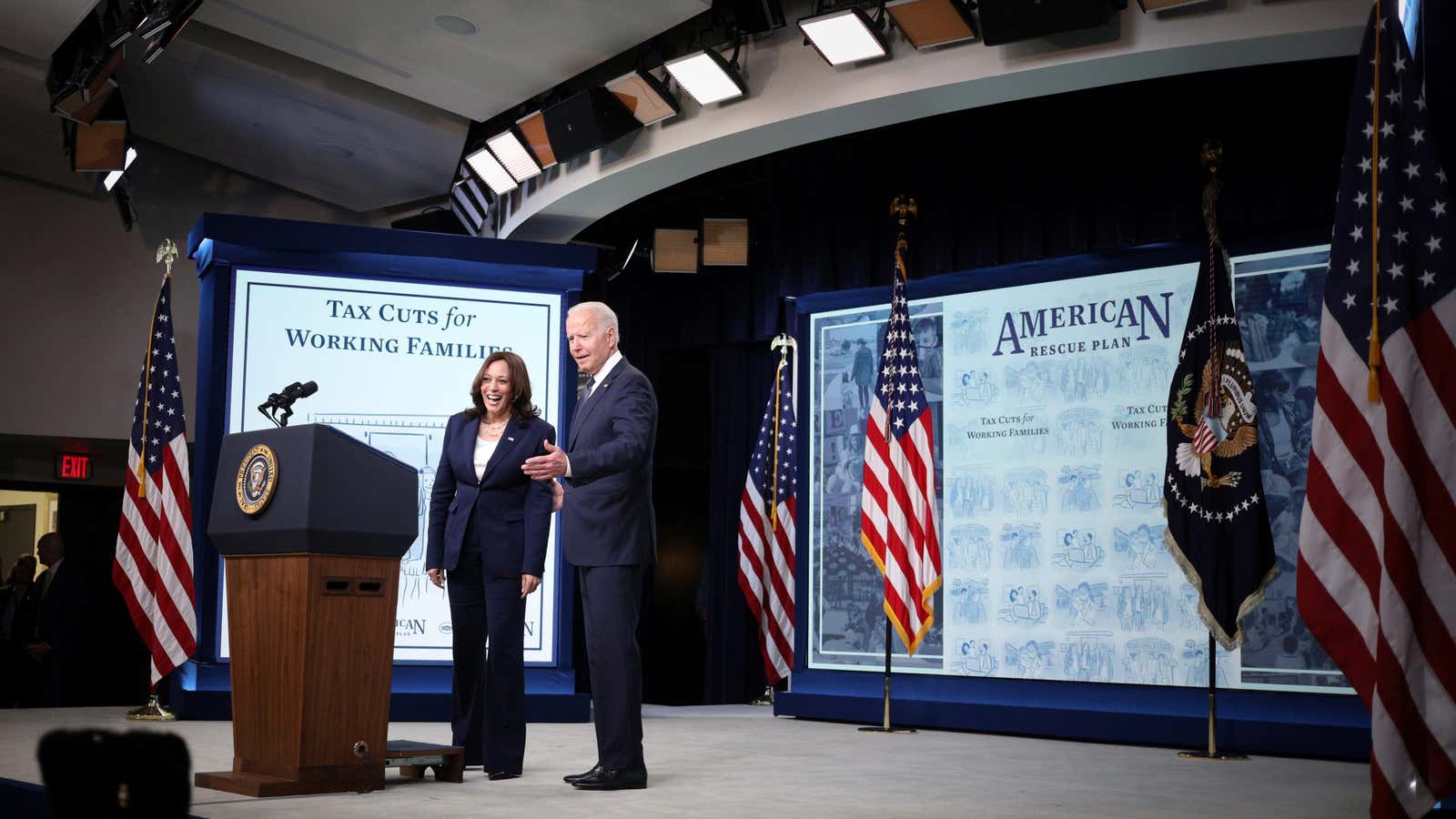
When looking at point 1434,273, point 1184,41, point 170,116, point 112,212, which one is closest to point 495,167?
point 170,116

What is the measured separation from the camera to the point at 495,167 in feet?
27.3

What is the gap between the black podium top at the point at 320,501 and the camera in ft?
11.8

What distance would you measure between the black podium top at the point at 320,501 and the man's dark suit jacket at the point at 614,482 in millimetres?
477

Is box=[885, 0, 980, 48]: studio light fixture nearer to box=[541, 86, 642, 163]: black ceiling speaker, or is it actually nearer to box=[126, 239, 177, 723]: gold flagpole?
box=[541, 86, 642, 163]: black ceiling speaker

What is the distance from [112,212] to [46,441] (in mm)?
1777

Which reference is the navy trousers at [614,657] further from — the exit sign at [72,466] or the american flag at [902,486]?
the exit sign at [72,466]

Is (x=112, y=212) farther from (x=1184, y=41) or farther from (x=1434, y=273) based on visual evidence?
(x=1434, y=273)

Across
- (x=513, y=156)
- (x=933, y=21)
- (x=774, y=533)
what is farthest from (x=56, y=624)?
(x=933, y=21)

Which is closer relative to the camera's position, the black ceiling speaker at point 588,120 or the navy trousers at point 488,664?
the navy trousers at point 488,664

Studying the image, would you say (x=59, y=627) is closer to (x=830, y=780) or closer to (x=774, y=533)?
(x=774, y=533)

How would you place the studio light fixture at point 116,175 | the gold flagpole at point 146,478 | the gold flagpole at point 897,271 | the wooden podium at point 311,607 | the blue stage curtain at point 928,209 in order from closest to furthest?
1. the wooden podium at point 311,607
2. the blue stage curtain at point 928,209
3. the gold flagpole at point 146,478
4. the gold flagpole at point 897,271
5. the studio light fixture at point 116,175

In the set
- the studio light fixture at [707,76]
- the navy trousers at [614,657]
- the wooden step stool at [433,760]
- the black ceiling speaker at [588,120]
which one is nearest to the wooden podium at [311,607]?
the wooden step stool at [433,760]

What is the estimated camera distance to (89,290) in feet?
32.8

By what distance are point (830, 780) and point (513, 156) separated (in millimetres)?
4801
